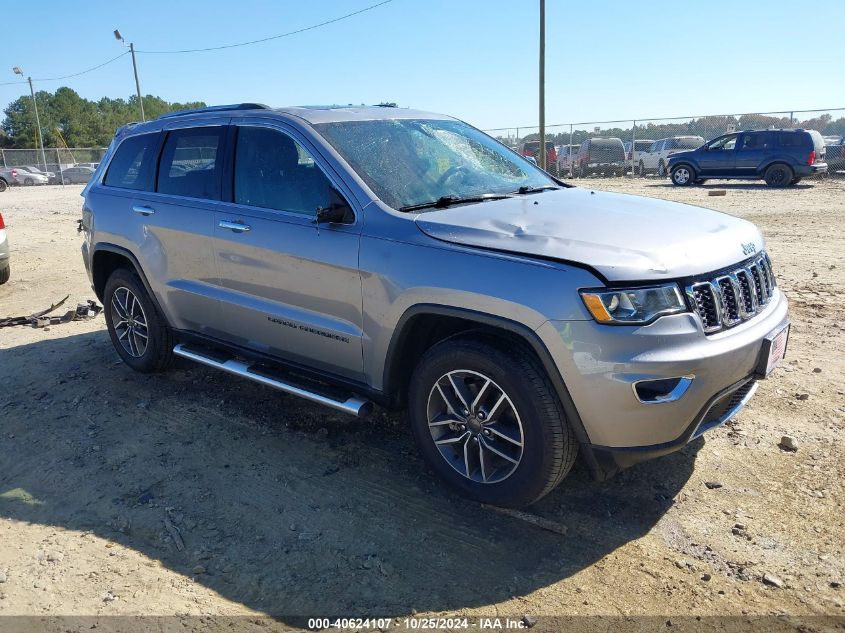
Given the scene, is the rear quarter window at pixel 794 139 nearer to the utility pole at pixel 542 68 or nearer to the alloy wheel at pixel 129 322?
the utility pole at pixel 542 68

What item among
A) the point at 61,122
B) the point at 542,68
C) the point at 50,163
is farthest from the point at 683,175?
the point at 61,122

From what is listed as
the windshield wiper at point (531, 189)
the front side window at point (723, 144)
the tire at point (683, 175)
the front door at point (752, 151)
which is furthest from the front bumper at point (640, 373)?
the tire at point (683, 175)

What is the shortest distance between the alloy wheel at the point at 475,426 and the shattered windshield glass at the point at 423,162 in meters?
1.03

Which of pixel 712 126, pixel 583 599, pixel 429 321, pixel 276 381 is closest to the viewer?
pixel 583 599

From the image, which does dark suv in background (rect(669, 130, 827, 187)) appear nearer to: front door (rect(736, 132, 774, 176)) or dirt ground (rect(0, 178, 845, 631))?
front door (rect(736, 132, 774, 176))

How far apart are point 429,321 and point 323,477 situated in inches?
43.4

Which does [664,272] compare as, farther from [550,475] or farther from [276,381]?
[276,381]

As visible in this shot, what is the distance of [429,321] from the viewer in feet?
11.4

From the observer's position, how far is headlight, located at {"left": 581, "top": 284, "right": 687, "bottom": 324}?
283cm

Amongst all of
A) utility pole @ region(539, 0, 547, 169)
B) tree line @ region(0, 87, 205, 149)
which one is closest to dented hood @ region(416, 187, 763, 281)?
utility pole @ region(539, 0, 547, 169)

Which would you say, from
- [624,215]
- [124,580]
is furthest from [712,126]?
[124,580]

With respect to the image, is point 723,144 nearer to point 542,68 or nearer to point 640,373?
point 542,68

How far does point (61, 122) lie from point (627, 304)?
9544cm

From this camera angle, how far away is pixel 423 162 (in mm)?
4043
